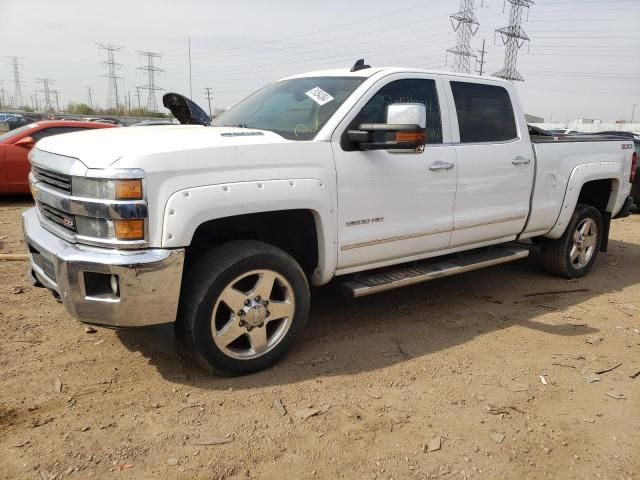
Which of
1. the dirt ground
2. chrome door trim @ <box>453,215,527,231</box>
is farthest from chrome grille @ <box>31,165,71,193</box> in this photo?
chrome door trim @ <box>453,215,527,231</box>

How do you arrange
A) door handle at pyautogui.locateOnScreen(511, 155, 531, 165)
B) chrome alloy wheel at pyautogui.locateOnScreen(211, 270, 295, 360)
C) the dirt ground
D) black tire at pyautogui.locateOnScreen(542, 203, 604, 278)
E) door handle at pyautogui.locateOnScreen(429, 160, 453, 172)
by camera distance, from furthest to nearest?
black tire at pyautogui.locateOnScreen(542, 203, 604, 278) → door handle at pyautogui.locateOnScreen(511, 155, 531, 165) → door handle at pyautogui.locateOnScreen(429, 160, 453, 172) → chrome alloy wheel at pyautogui.locateOnScreen(211, 270, 295, 360) → the dirt ground

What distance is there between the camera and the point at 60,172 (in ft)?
9.76

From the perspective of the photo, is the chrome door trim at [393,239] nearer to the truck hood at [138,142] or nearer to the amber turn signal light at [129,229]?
the truck hood at [138,142]

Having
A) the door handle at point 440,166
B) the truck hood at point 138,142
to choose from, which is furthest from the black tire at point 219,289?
the door handle at point 440,166

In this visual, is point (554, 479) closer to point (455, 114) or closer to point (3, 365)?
point (455, 114)

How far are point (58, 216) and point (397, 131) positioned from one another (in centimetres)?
211

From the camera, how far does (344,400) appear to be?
10.3 feet

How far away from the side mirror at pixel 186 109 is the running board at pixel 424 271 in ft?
6.81

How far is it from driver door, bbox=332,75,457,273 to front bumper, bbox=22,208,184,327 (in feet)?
3.91

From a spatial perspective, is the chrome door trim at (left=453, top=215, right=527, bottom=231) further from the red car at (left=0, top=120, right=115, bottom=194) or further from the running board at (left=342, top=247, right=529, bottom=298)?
the red car at (left=0, top=120, right=115, bottom=194)

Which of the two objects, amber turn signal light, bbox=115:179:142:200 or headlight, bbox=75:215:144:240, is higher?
amber turn signal light, bbox=115:179:142:200

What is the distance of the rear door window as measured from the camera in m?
4.37

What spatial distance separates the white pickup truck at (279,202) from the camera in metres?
2.83

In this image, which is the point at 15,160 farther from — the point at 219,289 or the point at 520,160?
the point at 520,160
